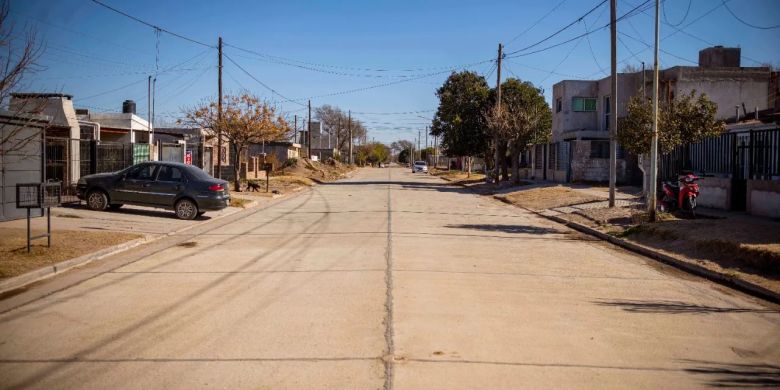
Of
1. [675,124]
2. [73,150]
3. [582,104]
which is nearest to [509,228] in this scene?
[675,124]

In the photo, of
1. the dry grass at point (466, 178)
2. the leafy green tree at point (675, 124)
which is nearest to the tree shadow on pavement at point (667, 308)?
the leafy green tree at point (675, 124)

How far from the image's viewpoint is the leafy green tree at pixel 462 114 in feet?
165

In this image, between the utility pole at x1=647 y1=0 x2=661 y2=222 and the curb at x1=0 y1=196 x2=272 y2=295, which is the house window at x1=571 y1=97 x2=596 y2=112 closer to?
the utility pole at x1=647 y1=0 x2=661 y2=222

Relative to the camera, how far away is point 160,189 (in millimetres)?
18906

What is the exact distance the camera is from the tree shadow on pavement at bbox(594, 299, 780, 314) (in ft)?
26.3

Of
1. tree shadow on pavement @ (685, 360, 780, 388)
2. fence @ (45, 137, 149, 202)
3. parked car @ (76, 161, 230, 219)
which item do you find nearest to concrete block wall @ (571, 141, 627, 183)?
fence @ (45, 137, 149, 202)

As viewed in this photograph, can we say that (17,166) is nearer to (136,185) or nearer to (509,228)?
(136,185)

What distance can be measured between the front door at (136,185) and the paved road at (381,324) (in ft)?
22.1

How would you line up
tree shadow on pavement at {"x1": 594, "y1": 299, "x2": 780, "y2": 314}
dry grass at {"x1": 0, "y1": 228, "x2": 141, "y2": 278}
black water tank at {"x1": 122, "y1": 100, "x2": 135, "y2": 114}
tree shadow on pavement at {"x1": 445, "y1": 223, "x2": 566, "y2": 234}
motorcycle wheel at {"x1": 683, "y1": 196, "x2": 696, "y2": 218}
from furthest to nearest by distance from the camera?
black water tank at {"x1": 122, "y1": 100, "x2": 135, "y2": 114}
tree shadow on pavement at {"x1": 445, "y1": 223, "x2": 566, "y2": 234}
motorcycle wheel at {"x1": 683, "y1": 196, "x2": 696, "y2": 218}
dry grass at {"x1": 0, "y1": 228, "x2": 141, "y2": 278}
tree shadow on pavement at {"x1": 594, "y1": 299, "x2": 780, "y2": 314}

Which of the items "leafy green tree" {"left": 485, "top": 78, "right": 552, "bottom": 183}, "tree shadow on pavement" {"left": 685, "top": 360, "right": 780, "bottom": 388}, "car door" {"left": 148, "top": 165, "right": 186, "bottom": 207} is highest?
"leafy green tree" {"left": 485, "top": 78, "right": 552, "bottom": 183}

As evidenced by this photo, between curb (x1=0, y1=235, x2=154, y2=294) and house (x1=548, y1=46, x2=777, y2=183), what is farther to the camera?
house (x1=548, y1=46, x2=777, y2=183)

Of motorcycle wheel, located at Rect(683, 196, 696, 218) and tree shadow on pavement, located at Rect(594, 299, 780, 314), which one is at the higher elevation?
motorcycle wheel, located at Rect(683, 196, 696, 218)

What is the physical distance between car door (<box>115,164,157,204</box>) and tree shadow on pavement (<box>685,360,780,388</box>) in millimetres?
16451

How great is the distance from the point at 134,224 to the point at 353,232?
585cm
